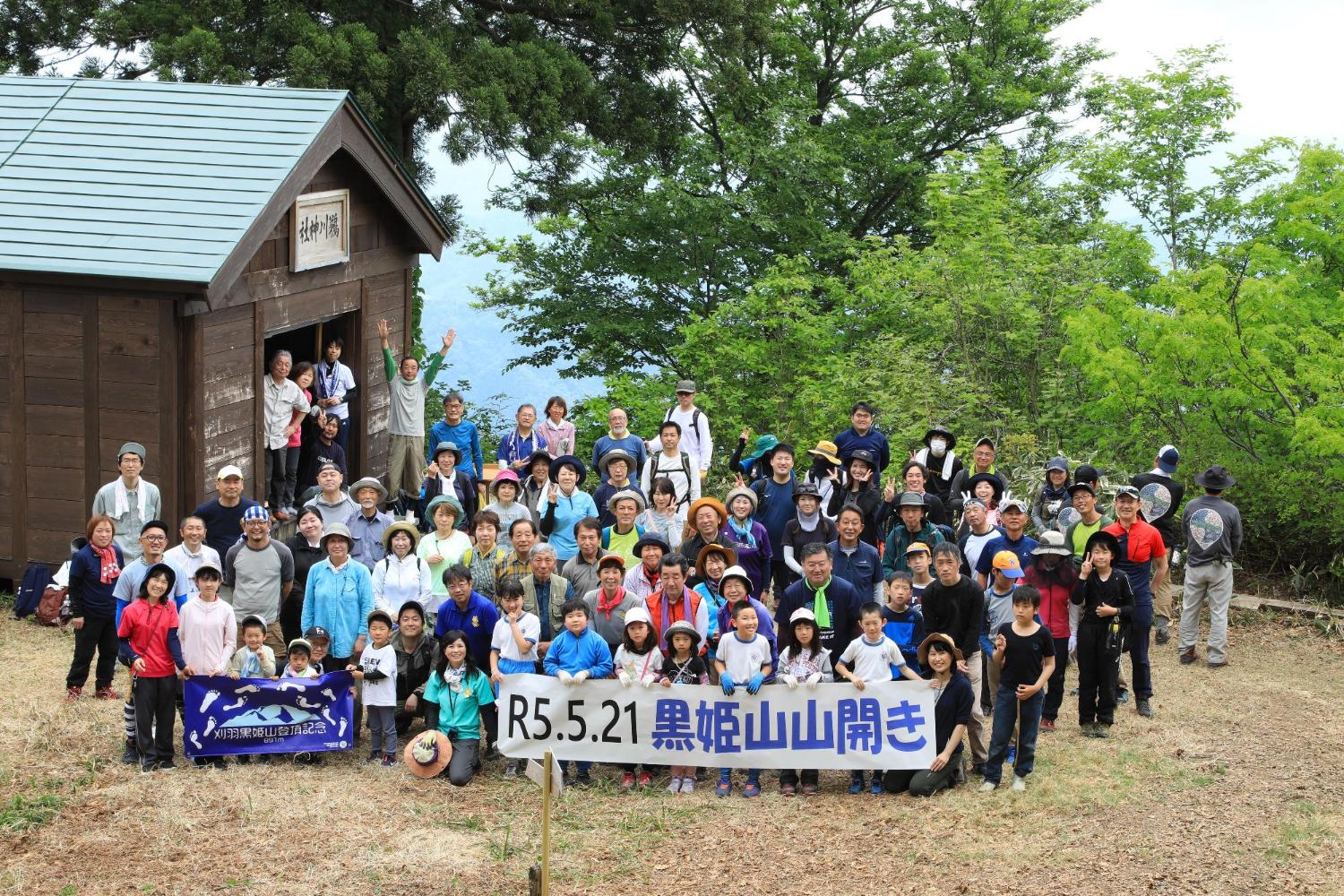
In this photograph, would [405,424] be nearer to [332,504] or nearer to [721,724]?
[332,504]

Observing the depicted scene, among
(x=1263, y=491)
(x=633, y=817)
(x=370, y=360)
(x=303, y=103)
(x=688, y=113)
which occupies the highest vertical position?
(x=688, y=113)

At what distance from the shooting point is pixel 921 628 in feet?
33.6

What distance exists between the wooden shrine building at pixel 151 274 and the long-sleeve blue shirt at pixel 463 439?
1.70 m

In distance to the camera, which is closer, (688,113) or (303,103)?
(303,103)

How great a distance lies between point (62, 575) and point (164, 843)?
166 inches

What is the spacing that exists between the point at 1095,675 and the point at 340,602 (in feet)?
19.0

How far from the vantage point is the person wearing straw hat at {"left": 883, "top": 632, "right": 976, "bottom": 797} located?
32.2ft

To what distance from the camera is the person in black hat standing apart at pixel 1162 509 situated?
12.8 meters

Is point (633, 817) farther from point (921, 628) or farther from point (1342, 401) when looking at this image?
point (1342, 401)

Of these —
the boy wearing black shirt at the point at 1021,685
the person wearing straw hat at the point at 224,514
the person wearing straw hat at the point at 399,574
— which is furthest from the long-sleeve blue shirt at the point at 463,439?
the boy wearing black shirt at the point at 1021,685

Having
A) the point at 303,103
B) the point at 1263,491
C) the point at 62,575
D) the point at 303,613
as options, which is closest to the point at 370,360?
the point at 303,103

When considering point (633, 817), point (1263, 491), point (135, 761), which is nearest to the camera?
point (633, 817)

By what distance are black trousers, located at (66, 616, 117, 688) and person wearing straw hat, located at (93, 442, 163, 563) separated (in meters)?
0.78

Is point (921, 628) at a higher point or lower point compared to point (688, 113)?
lower
